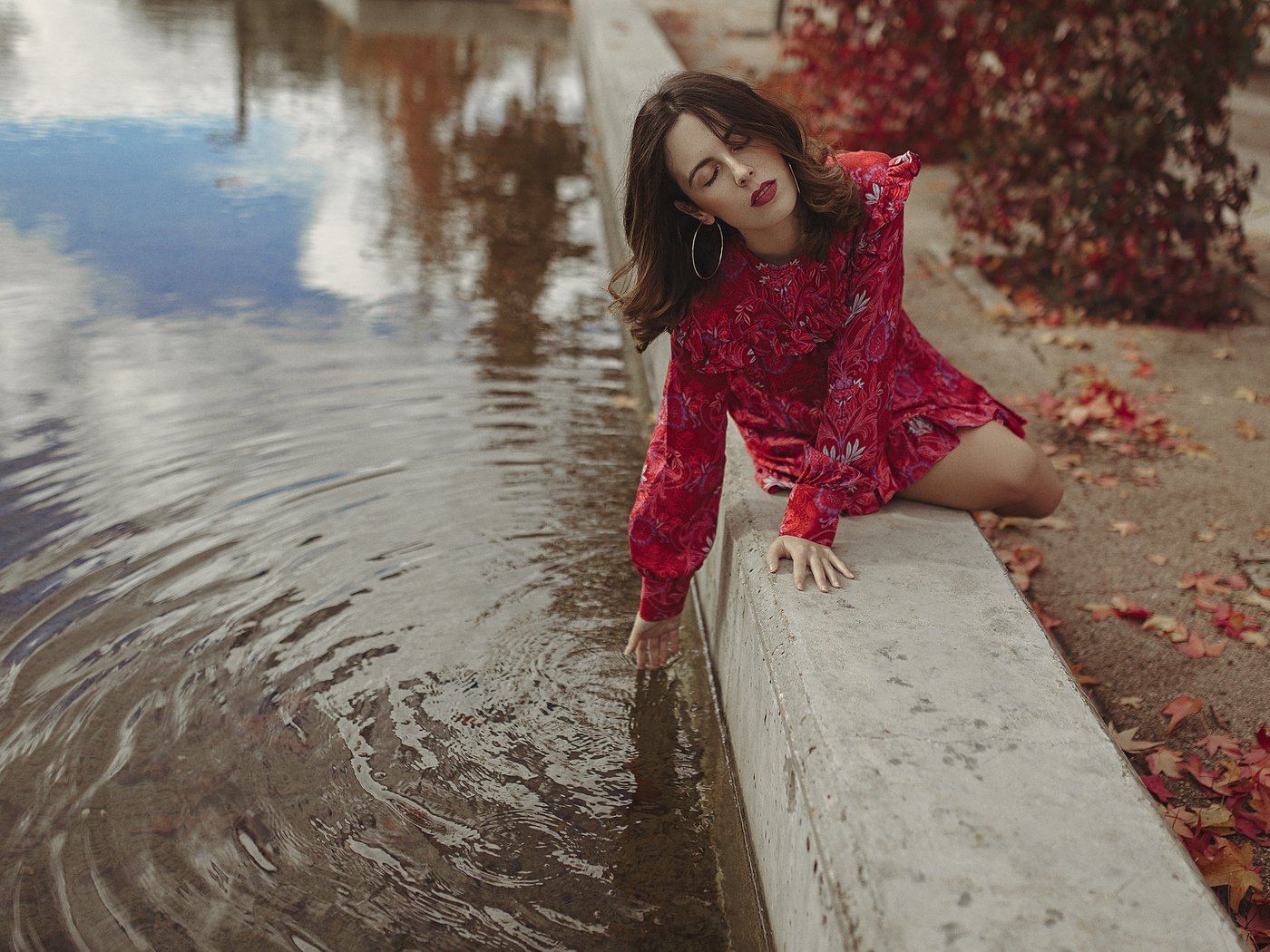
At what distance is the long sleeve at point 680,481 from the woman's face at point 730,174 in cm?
43

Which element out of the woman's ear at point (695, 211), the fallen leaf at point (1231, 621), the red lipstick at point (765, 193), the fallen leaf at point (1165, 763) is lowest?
the fallen leaf at point (1165, 763)

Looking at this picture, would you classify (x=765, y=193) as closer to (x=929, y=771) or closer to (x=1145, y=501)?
(x=929, y=771)

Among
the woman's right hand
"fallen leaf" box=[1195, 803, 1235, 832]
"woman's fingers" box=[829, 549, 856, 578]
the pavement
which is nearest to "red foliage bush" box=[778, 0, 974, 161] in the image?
the pavement

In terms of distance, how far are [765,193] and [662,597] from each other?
40.3 inches

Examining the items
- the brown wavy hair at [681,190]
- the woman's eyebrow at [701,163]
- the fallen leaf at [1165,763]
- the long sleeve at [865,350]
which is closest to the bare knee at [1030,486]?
the long sleeve at [865,350]

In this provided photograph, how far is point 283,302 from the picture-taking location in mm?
5477

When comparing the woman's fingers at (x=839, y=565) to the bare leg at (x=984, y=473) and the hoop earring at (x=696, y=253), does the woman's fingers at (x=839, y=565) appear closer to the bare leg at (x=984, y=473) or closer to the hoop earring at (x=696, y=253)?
the bare leg at (x=984, y=473)

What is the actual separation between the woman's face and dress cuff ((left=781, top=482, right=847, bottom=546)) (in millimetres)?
588

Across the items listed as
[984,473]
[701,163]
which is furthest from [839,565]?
[701,163]

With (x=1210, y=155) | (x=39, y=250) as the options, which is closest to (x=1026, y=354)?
(x=1210, y=155)

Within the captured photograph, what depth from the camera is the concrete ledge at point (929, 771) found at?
5.35ft

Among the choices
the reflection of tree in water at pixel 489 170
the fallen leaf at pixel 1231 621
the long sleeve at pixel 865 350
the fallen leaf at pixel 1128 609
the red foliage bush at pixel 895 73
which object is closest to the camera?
the long sleeve at pixel 865 350

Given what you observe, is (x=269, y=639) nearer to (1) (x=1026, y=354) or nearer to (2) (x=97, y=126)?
(1) (x=1026, y=354)

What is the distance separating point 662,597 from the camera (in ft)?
9.61
